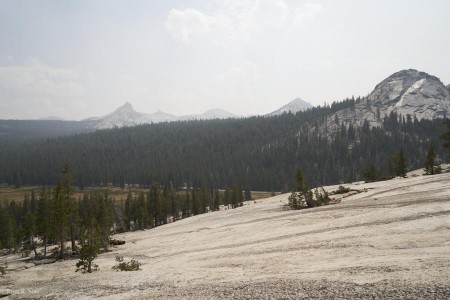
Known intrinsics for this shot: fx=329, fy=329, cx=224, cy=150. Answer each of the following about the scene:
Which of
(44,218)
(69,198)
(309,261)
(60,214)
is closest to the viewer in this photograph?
(309,261)

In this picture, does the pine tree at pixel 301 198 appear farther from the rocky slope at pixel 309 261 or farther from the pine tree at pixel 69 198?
the pine tree at pixel 69 198

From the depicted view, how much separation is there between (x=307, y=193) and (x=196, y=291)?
43.4 m

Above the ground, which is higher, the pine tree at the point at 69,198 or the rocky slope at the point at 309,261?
the pine tree at the point at 69,198

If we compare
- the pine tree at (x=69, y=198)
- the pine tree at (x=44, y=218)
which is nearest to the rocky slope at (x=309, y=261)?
the pine tree at (x=69, y=198)

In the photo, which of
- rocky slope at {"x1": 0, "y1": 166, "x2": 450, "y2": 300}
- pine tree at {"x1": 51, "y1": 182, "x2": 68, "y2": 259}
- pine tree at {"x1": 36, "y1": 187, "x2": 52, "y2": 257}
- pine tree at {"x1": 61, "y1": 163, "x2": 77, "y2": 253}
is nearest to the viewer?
rocky slope at {"x1": 0, "y1": 166, "x2": 450, "y2": 300}

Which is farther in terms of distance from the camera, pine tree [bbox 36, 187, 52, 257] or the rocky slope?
pine tree [bbox 36, 187, 52, 257]

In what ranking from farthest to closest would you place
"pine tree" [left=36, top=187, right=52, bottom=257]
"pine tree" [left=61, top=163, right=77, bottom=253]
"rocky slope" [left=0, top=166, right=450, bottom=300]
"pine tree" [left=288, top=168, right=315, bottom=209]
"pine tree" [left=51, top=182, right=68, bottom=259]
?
1. "pine tree" [left=36, top=187, right=52, bottom=257]
2. "pine tree" [left=61, top=163, right=77, bottom=253]
3. "pine tree" [left=288, top=168, right=315, bottom=209]
4. "pine tree" [left=51, top=182, right=68, bottom=259]
5. "rocky slope" [left=0, top=166, right=450, bottom=300]

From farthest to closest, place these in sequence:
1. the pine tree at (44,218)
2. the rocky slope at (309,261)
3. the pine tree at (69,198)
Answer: the pine tree at (44,218) → the pine tree at (69,198) → the rocky slope at (309,261)

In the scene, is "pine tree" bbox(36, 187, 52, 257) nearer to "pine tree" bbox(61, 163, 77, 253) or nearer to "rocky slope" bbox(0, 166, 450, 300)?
"pine tree" bbox(61, 163, 77, 253)

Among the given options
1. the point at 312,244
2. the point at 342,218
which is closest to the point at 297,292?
the point at 312,244

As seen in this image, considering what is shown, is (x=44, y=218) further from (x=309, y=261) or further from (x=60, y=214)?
(x=309, y=261)

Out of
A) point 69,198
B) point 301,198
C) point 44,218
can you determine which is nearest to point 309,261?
point 301,198

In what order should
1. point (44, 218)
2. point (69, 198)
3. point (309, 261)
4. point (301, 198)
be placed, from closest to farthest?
point (309, 261), point (301, 198), point (69, 198), point (44, 218)

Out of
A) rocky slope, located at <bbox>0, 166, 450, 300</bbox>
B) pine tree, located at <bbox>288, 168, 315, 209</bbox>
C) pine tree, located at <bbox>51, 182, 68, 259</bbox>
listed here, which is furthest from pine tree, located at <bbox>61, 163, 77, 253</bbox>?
pine tree, located at <bbox>288, 168, 315, 209</bbox>
